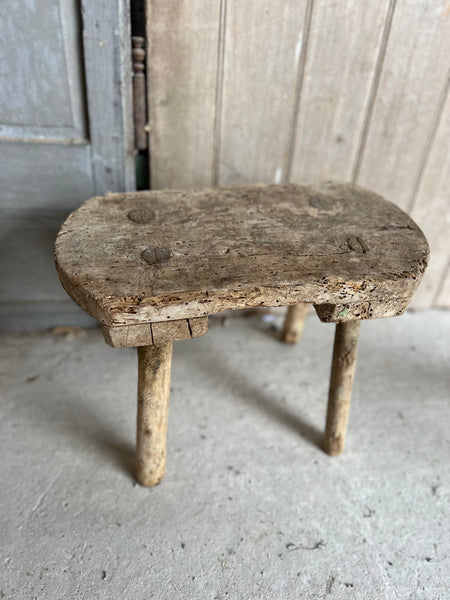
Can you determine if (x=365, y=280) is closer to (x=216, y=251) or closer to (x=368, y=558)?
(x=216, y=251)

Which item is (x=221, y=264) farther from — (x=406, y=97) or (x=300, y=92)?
(x=406, y=97)

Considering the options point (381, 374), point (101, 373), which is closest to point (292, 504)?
point (381, 374)

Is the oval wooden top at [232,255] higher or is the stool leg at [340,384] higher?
the oval wooden top at [232,255]

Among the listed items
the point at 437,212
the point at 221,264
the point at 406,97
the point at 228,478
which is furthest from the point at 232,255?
the point at 437,212

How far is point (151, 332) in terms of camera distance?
96 centimetres

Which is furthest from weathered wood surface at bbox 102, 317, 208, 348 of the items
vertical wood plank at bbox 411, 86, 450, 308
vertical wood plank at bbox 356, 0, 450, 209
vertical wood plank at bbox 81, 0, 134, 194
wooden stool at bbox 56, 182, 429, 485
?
vertical wood plank at bbox 411, 86, 450, 308

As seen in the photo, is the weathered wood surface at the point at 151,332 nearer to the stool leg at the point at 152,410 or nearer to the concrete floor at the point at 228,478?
the stool leg at the point at 152,410

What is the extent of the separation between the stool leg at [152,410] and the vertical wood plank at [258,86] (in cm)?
73

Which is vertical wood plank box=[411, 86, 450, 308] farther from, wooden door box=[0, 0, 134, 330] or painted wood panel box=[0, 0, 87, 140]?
painted wood panel box=[0, 0, 87, 140]

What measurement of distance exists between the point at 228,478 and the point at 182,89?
1089 mm

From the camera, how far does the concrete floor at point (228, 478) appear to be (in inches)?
43.2

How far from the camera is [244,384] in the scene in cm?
161

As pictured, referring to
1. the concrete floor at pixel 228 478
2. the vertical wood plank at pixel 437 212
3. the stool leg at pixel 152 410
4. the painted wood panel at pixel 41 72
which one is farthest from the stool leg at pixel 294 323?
the painted wood panel at pixel 41 72

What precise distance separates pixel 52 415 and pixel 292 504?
0.73 m
